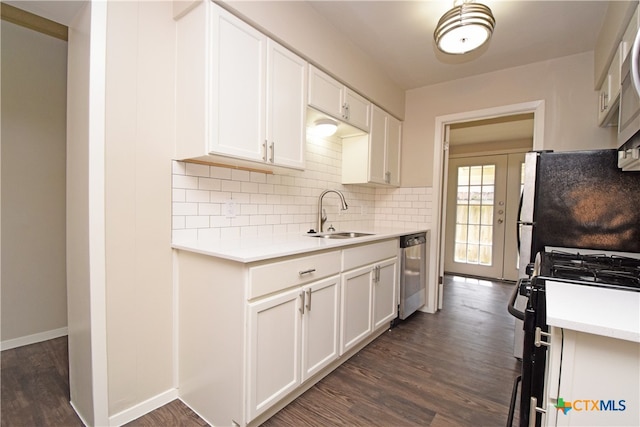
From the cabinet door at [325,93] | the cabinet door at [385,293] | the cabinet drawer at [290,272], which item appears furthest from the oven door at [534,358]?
the cabinet door at [325,93]

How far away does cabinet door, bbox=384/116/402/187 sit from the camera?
308 centimetres

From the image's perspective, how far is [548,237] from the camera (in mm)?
1913

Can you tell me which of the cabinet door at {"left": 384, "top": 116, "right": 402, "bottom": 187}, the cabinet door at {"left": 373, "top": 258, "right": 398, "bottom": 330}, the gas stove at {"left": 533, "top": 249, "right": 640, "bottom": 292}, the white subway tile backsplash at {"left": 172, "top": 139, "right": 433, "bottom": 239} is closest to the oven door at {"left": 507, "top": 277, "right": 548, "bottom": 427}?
the gas stove at {"left": 533, "top": 249, "right": 640, "bottom": 292}

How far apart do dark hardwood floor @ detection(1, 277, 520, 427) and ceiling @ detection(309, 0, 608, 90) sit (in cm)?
247

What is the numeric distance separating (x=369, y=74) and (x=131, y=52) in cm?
191

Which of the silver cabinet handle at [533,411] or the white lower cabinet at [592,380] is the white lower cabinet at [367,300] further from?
the white lower cabinet at [592,380]

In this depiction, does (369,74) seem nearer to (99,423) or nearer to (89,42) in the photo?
(89,42)

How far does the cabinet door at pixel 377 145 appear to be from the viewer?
2809 mm

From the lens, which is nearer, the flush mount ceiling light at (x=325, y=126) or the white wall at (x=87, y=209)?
the white wall at (x=87, y=209)

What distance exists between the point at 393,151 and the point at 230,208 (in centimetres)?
201

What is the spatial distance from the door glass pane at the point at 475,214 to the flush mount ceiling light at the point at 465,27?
351cm

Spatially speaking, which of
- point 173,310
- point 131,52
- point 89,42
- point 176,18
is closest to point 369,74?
point 176,18

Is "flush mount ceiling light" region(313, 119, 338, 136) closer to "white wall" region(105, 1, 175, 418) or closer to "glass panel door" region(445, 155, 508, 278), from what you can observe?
"white wall" region(105, 1, 175, 418)

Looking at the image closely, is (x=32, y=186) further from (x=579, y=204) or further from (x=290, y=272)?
(x=579, y=204)
